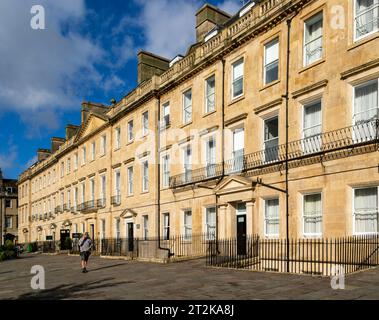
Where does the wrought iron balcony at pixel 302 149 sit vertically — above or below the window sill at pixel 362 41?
below

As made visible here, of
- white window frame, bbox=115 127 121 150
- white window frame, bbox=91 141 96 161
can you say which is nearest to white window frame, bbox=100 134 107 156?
white window frame, bbox=91 141 96 161

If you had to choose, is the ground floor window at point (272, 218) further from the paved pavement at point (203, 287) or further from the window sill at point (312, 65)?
the window sill at point (312, 65)

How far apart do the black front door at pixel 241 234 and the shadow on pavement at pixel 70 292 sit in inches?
299

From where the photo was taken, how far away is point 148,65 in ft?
105

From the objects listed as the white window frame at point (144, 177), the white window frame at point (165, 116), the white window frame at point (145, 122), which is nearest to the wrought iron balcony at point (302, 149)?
the white window frame at point (165, 116)

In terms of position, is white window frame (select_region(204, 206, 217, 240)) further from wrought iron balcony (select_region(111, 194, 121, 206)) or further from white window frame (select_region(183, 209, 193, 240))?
wrought iron balcony (select_region(111, 194, 121, 206))

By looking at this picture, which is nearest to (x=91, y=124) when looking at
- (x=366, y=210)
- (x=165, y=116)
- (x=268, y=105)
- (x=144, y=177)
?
(x=144, y=177)

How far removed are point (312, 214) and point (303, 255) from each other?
2.24m

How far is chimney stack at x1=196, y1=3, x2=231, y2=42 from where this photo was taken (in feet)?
85.1

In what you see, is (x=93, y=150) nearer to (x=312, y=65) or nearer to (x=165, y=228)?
(x=165, y=228)

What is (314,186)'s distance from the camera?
52.0ft

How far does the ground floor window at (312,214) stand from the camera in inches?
625
